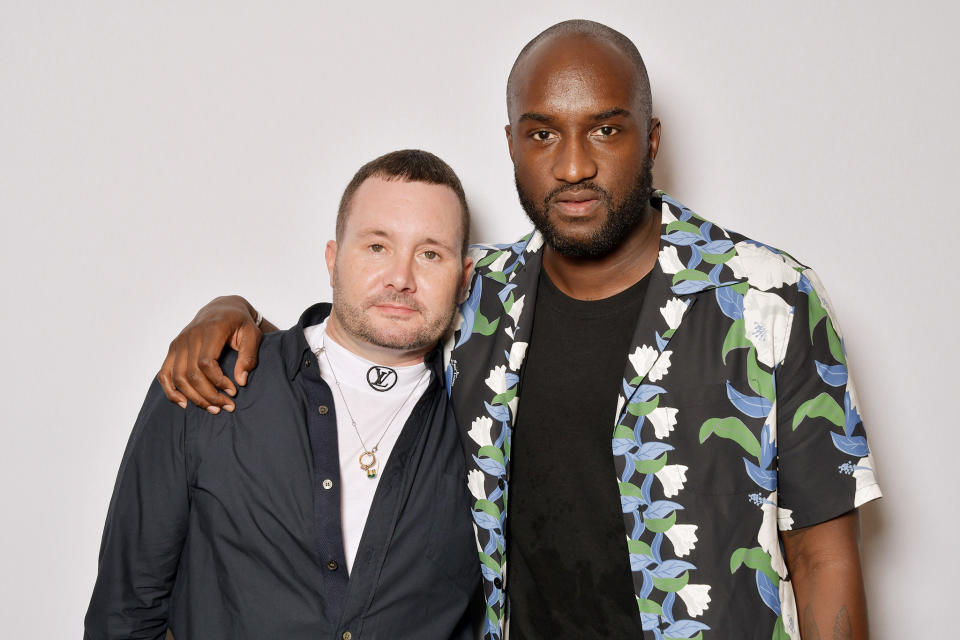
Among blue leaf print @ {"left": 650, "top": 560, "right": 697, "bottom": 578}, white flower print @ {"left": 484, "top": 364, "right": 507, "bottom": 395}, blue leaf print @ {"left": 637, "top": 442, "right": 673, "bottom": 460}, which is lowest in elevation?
blue leaf print @ {"left": 650, "top": 560, "right": 697, "bottom": 578}

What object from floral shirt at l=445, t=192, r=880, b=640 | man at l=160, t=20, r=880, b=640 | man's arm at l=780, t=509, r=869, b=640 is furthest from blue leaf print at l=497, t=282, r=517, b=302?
man's arm at l=780, t=509, r=869, b=640

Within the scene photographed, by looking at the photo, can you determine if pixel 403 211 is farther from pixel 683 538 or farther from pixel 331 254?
pixel 683 538

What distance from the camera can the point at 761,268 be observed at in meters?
1.97

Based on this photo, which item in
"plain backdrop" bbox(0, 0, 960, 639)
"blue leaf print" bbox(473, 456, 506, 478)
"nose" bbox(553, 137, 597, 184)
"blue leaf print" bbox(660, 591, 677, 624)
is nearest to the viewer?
"blue leaf print" bbox(660, 591, 677, 624)

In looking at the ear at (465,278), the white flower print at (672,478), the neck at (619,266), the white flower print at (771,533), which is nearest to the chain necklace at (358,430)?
the ear at (465,278)

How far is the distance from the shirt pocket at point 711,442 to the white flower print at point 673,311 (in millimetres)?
168

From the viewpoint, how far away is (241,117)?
2.74 metres

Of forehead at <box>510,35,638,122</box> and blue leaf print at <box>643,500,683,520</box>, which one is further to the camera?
forehead at <box>510,35,638,122</box>

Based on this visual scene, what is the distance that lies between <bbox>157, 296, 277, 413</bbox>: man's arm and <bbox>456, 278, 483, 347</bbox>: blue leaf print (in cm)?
58

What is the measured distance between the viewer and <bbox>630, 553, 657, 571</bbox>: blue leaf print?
1.97 meters

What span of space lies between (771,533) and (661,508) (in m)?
0.26

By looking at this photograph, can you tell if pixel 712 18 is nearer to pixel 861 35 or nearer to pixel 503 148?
pixel 861 35

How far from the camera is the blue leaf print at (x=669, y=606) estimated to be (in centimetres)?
193

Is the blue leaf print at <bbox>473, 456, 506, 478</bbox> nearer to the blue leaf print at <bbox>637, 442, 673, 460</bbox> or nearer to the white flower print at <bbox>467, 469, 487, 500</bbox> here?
the white flower print at <bbox>467, 469, 487, 500</bbox>
